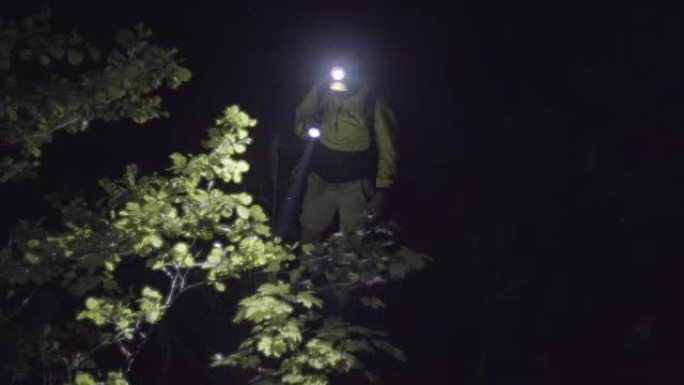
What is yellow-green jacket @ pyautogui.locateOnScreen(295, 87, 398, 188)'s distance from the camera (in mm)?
6219

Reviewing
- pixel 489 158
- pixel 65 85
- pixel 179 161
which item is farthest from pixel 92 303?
pixel 489 158

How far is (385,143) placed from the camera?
621 centimetres

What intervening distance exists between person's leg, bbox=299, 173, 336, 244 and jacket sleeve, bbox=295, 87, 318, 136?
2.03ft

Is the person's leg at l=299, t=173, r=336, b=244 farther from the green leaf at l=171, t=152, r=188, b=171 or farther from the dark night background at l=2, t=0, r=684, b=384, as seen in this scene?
the green leaf at l=171, t=152, r=188, b=171

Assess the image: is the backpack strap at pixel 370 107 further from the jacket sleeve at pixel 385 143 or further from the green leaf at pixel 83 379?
the green leaf at pixel 83 379

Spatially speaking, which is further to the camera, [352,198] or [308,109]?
[352,198]

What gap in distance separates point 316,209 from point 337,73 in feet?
4.87

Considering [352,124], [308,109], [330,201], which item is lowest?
[330,201]

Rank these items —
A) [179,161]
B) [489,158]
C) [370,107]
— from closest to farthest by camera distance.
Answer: [179,161], [370,107], [489,158]

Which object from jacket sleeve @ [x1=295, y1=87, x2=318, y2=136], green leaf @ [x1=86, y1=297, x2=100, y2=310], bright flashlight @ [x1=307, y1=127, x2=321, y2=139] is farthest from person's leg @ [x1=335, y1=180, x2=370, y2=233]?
green leaf @ [x1=86, y1=297, x2=100, y2=310]

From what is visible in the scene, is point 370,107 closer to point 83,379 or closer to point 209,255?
point 209,255

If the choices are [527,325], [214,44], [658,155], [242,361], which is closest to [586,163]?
[658,155]

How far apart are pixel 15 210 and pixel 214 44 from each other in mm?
3487

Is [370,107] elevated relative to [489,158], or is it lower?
elevated
